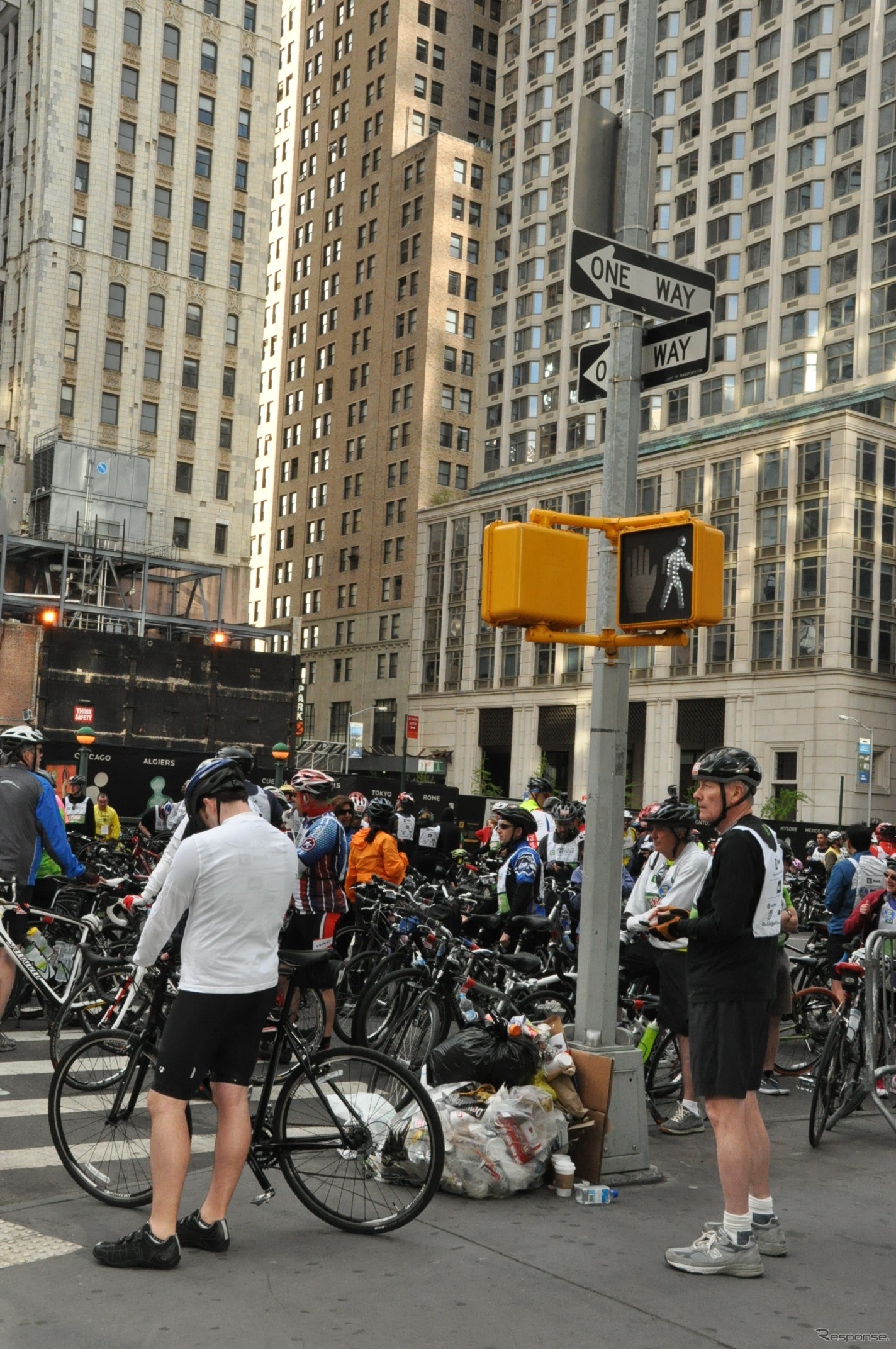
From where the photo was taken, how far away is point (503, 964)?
27.9 ft

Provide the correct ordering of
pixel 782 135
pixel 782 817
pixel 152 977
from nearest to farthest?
pixel 152 977 → pixel 782 817 → pixel 782 135

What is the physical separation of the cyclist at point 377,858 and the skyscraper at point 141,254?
52.0 meters

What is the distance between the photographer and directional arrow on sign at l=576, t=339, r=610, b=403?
23.7ft

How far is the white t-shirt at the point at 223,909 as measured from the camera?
5004mm

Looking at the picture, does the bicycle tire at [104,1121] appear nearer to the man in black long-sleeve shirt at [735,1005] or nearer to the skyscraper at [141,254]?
the man in black long-sleeve shirt at [735,1005]

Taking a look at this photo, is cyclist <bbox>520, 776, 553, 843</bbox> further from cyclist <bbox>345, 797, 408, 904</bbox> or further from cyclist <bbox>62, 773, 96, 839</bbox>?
cyclist <bbox>62, 773, 96, 839</bbox>

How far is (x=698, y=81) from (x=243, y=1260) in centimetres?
7534

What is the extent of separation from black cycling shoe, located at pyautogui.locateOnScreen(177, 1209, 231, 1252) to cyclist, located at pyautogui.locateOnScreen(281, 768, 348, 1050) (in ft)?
13.9

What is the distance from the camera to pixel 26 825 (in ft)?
30.6

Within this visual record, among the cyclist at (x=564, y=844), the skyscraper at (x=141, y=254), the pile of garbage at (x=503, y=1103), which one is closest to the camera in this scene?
the pile of garbage at (x=503, y=1103)

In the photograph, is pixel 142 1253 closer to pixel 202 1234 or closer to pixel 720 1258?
pixel 202 1234

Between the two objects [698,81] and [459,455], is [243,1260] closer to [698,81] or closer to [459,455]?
[698,81]

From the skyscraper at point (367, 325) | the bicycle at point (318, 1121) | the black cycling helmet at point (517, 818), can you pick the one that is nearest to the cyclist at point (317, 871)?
the black cycling helmet at point (517, 818)

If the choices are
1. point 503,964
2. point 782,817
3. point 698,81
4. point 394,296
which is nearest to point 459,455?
point 394,296
